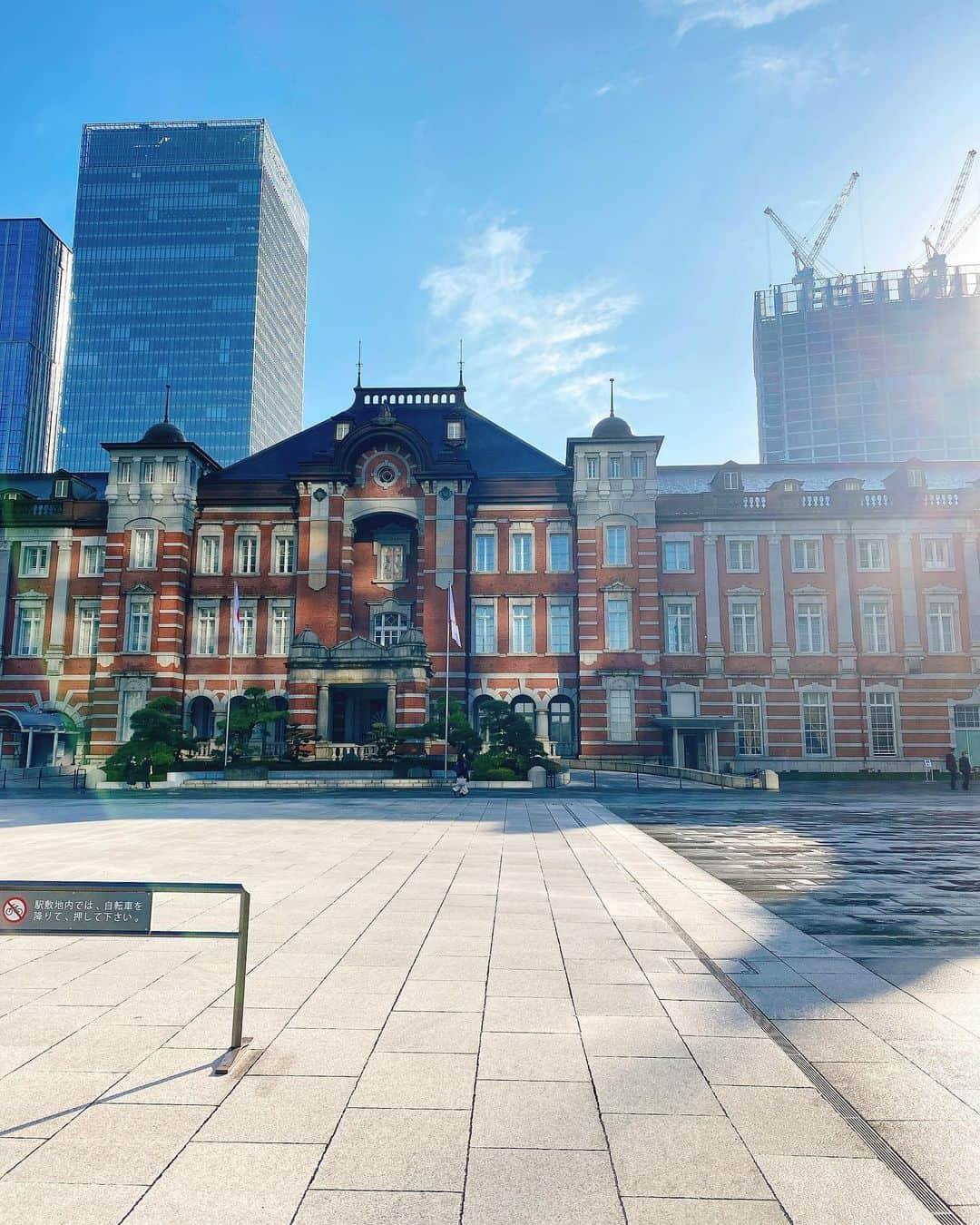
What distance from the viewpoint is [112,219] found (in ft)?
447

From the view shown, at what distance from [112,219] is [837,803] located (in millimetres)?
151993

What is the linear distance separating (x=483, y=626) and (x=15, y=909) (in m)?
36.6

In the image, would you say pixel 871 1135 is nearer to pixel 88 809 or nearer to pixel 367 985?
pixel 367 985

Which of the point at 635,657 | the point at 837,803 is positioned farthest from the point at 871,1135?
the point at 635,657

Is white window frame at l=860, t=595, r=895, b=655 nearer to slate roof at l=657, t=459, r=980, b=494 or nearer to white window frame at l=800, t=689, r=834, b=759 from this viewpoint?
white window frame at l=800, t=689, r=834, b=759

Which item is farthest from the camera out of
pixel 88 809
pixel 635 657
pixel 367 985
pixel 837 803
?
pixel 635 657

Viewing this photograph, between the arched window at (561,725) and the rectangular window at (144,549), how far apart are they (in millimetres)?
21358

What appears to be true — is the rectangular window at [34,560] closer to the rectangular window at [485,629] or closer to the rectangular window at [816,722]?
the rectangular window at [485,629]

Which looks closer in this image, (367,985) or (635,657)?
(367,985)

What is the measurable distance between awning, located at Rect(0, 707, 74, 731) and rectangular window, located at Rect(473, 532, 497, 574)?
2202 centimetres

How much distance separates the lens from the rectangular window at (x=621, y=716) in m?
38.7

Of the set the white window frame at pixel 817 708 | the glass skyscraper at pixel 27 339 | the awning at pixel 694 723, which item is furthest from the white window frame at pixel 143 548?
the glass skyscraper at pixel 27 339

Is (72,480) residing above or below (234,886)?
above

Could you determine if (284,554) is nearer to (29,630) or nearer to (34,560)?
(34,560)
